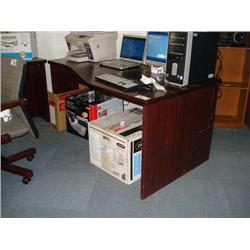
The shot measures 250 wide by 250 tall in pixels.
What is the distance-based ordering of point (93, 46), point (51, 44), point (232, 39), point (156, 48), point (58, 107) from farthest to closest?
1. point (51, 44)
2. point (58, 107)
3. point (232, 39)
4. point (93, 46)
5. point (156, 48)

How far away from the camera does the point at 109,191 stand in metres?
2.11

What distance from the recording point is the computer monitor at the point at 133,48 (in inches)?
102

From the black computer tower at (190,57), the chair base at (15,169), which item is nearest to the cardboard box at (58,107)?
the chair base at (15,169)

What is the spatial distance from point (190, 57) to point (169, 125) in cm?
48

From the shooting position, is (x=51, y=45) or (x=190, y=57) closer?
(x=190, y=57)

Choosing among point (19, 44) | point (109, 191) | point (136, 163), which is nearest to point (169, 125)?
point (136, 163)

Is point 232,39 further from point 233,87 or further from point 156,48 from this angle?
point 156,48

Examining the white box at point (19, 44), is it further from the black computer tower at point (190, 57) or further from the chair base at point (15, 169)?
the black computer tower at point (190, 57)

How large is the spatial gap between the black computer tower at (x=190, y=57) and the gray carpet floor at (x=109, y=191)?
814 millimetres

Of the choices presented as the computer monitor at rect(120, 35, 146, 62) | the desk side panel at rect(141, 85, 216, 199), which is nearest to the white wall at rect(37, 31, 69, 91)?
the computer monitor at rect(120, 35, 146, 62)

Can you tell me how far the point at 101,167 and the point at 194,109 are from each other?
92 cm

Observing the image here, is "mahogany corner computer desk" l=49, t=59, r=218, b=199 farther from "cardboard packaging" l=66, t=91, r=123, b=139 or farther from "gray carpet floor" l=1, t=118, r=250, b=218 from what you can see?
"cardboard packaging" l=66, t=91, r=123, b=139
